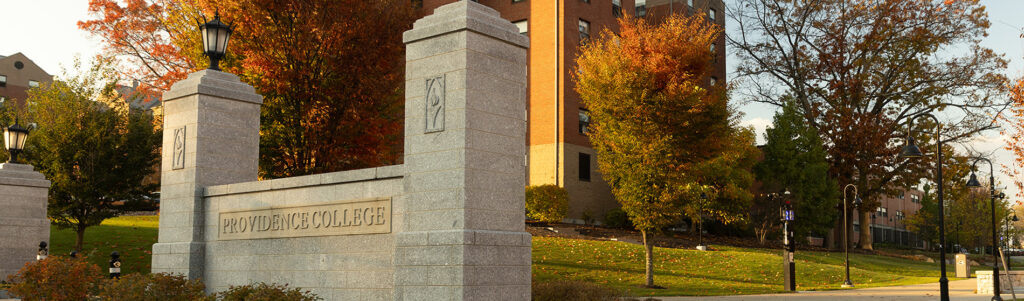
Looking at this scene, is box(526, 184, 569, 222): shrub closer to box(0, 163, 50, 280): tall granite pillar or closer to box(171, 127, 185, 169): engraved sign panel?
box(0, 163, 50, 280): tall granite pillar

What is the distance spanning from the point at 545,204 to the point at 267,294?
27.3 meters

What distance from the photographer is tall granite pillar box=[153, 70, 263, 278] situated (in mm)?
13602

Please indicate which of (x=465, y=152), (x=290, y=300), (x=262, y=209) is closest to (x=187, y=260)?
(x=262, y=209)

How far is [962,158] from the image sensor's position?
4900 cm

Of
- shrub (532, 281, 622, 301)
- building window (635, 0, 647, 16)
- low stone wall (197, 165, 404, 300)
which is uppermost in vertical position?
building window (635, 0, 647, 16)

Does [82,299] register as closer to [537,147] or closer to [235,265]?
[235,265]

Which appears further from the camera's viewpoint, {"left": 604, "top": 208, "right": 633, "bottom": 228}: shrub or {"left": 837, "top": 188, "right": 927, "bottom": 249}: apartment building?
{"left": 837, "top": 188, "right": 927, "bottom": 249}: apartment building

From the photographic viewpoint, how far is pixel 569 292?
14.0 metres

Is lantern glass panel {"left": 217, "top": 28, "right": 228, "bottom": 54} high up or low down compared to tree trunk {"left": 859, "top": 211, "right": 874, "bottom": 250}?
up

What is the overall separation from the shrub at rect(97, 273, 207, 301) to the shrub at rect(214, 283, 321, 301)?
736 millimetres

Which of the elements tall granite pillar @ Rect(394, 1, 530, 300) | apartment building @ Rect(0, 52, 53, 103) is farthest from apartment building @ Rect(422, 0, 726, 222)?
apartment building @ Rect(0, 52, 53, 103)

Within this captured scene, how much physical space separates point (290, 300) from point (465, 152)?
3.14 metres

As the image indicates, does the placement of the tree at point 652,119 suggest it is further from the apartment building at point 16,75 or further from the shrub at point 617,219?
the apartment building at point 16,75

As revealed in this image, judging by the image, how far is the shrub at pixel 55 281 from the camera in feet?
44.0
